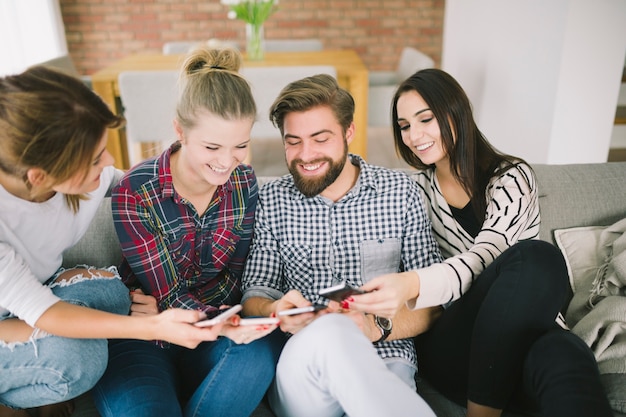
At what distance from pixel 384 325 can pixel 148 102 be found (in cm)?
214

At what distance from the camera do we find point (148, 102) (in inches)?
116

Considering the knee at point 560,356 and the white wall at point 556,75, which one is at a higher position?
the white wall at point 556,75

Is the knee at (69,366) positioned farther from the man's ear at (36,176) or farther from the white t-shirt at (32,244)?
the man's ear at (36,176)

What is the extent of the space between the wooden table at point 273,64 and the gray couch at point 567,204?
164 cm

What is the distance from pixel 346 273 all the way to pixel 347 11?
4182 mm

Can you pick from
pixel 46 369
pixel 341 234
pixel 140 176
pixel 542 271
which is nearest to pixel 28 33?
pixel 140 176

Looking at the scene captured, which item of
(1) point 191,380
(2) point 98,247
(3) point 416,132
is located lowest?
(1) point 191,380

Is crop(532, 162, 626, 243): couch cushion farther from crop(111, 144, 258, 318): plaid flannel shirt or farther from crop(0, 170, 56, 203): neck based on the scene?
crop(0, 170, 56, 203): neck

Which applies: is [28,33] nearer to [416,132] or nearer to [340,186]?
[340,186]

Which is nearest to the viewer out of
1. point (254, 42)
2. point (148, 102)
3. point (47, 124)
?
point (47, 124)

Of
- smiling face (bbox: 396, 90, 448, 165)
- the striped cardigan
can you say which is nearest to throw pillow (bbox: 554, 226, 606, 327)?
the striped cardigan

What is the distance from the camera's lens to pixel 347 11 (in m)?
5.12

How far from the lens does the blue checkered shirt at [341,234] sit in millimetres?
1500

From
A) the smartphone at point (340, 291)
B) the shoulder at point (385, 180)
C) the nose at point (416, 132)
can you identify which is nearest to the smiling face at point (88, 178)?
the smartphone at point (340, 291)
